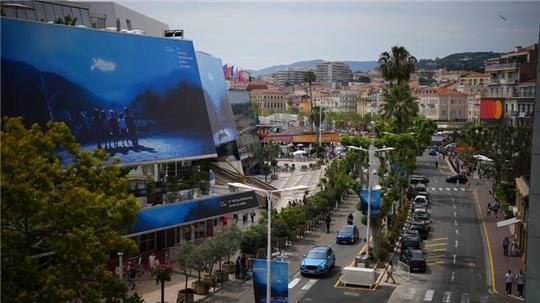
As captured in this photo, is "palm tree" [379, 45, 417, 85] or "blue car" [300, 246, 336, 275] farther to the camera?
"palm tree" [379, 45, 417, 85]

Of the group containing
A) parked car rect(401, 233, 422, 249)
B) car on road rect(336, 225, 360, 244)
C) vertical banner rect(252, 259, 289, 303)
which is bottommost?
car on road rect(336, 225, 360, 244)

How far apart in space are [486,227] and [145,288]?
3019 cm

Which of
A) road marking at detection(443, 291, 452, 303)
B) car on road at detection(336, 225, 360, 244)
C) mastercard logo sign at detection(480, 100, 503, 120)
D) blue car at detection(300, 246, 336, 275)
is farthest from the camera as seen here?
mastercard logo sign at detection(480, 100, 503, 120)

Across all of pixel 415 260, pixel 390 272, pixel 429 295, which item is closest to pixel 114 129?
pixel 390 272

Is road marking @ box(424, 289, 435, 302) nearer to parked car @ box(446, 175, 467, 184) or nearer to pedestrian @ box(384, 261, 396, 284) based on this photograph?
pedestrian @ box(384, 261, 396, 284)

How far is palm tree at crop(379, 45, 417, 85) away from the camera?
73875 mm

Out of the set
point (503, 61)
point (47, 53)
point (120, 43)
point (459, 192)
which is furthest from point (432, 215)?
point (503, 61)

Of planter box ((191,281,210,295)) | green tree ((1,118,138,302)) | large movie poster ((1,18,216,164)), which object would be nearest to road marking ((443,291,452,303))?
planter box ((191,281,210,295))

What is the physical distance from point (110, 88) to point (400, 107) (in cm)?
3856

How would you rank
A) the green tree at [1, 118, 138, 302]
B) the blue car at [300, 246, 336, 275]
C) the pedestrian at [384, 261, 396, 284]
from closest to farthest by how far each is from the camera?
the green tree at [1, 118, 138, 302]
the pedestrian at [384, 261, 396, 284]
the blue car at [300, 246, 336, 275]

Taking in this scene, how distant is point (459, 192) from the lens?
73.8 metres

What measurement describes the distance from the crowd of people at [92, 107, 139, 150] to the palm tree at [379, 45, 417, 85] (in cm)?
4006

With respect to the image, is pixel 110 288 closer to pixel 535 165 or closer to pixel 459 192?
pixel 535 165

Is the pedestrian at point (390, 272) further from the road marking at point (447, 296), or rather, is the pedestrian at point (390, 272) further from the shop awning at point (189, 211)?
the shop awning at point (189, 211)
